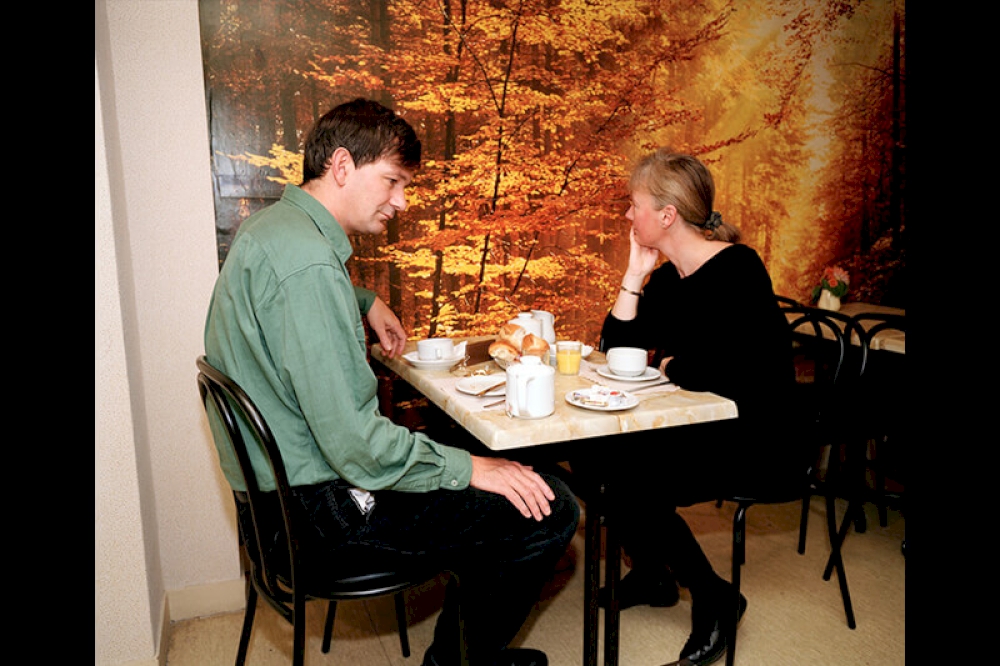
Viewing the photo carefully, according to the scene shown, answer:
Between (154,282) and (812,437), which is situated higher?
(154,282)

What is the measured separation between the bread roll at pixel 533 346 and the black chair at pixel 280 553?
2.49 ft

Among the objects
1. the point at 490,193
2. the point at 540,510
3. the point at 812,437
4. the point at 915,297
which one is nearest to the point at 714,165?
the point at 490,193

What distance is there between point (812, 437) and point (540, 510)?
1.09 meters

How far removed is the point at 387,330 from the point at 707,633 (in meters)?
1.39

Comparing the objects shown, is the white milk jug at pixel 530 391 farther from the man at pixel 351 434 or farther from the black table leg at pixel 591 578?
the black table leg at pixel 591 578

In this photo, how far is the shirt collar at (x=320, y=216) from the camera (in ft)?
5.10

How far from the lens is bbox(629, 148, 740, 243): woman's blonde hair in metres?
2.22

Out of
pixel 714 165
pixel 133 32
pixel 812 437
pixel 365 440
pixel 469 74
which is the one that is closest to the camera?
pixel 365 440

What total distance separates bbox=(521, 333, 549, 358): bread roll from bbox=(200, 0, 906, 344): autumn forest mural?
3.92 ft

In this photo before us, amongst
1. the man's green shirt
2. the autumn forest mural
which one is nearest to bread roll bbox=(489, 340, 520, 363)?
the man's green shirt

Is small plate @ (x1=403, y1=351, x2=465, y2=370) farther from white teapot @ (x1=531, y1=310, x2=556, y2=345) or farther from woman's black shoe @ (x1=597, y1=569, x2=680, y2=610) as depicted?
woman's black shoe @ (x1=597, y1=569, x2=680, y2=610)

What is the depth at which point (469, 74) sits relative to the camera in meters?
3.05

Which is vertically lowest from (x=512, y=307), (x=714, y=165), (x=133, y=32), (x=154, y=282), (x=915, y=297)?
(x=512, y=307)
